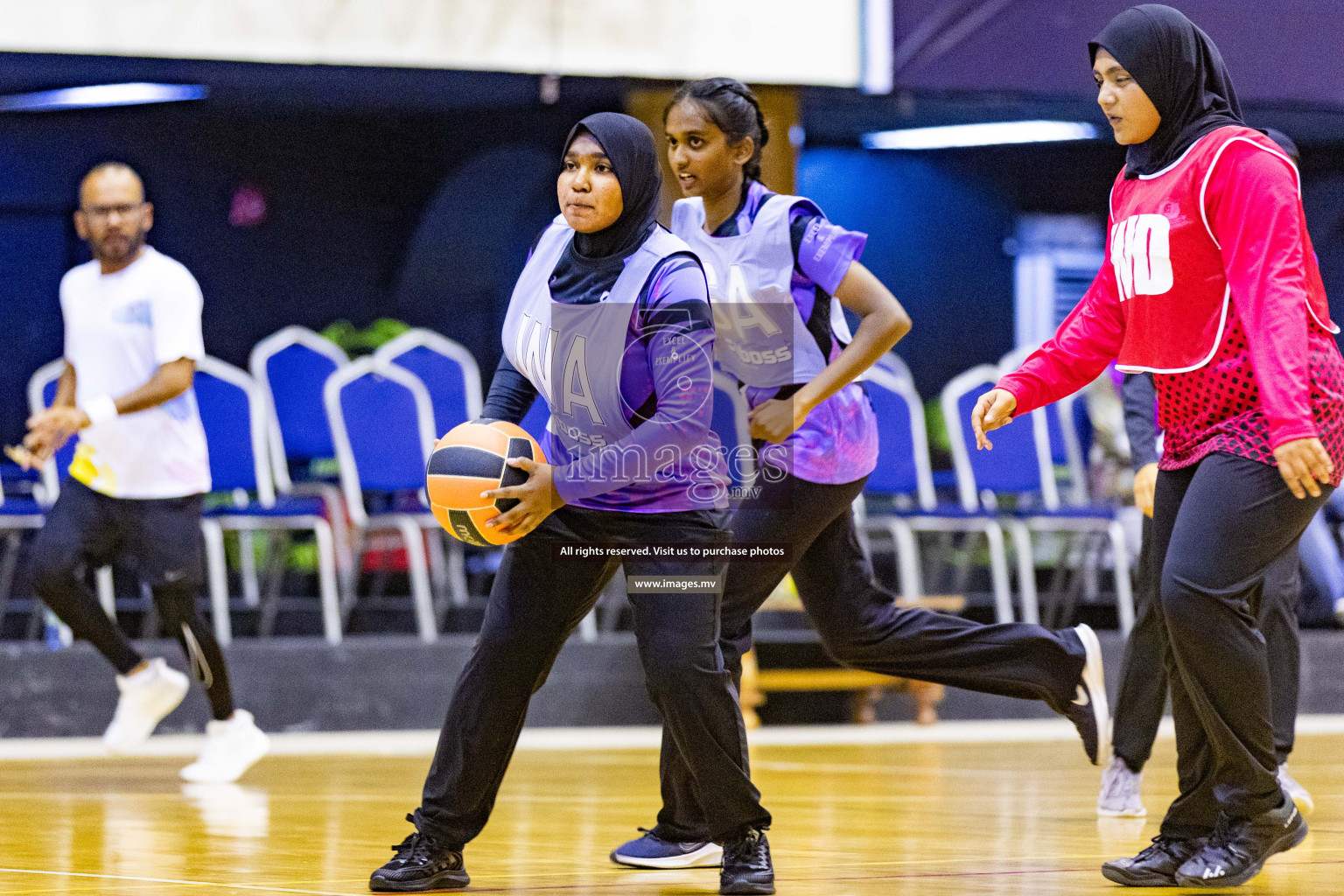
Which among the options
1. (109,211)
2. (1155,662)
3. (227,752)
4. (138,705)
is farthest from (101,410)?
(1155,662)

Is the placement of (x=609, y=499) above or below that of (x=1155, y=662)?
above

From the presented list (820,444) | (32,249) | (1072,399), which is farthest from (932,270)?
(820,444)

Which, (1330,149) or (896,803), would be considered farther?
(1330,149)

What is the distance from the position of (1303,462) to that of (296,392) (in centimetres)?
585

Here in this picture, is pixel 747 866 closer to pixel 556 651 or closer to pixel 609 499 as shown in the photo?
pixel 556 651

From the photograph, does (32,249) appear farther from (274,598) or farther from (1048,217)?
(1048,217)

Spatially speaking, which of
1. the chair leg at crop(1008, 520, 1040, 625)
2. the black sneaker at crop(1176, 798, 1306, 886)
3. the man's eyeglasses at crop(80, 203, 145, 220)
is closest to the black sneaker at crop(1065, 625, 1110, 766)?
the black sneaker at crop(1176, 798, 1306, 886)

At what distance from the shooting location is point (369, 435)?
7699 millimetres

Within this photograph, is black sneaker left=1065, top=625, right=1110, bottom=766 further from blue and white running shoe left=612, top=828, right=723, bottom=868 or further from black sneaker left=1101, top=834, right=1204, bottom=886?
blue and white running shoe left=612, top=828, right=723, bottom=868

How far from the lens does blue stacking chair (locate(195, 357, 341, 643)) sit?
24.1 feet

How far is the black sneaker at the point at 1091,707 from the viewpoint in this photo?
423cm

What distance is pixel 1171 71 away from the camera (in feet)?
10.7

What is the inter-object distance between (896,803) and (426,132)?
6.39m

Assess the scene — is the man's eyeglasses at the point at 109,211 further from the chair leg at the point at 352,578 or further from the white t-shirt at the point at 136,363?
the chair leg at the point at 352,578
